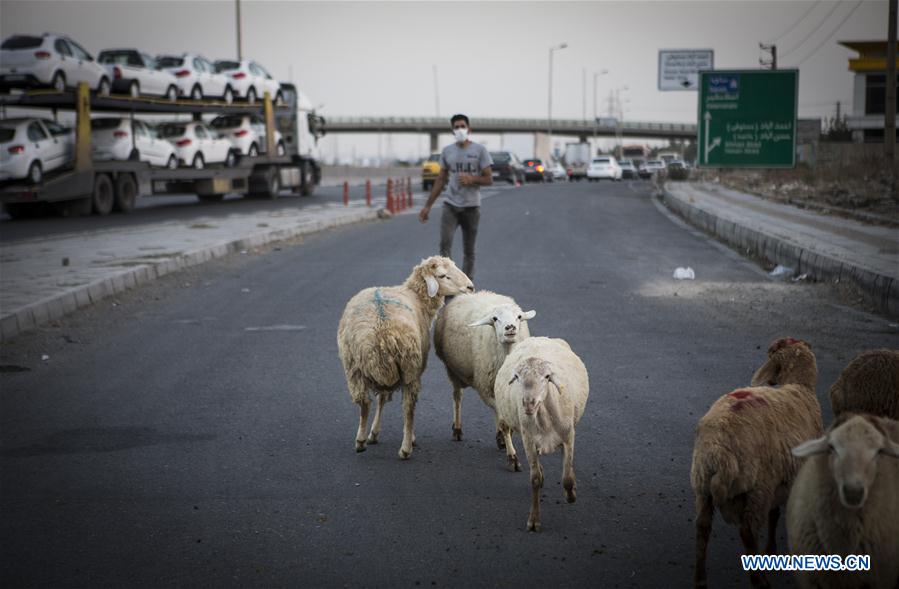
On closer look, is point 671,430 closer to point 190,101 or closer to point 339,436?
point 339,436

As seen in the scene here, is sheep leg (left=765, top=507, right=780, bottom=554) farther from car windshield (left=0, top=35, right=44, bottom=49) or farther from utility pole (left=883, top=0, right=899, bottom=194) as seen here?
car windshield (left=0, top=35, right=44, bottom=49)

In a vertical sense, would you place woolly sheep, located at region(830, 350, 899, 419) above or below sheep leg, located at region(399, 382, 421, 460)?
above

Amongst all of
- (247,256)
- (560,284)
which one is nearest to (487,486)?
(560,284)

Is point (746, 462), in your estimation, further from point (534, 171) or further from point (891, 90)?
point (534, 171)

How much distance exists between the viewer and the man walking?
1056 centimetres

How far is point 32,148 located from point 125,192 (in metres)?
4.26

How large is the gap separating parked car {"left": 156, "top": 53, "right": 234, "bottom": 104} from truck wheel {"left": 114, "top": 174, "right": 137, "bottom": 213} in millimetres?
4426

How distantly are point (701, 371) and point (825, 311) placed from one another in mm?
3636

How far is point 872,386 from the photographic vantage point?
453 cm

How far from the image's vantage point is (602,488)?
523 centimetres

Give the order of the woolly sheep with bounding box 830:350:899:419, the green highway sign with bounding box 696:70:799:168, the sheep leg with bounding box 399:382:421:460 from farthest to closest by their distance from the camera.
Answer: the green highway sign with bounding box 696:70:799:168 < the sheep leg with bounding box 399:382:421:460 < the woolly sheep with bounding box 830:350:899:419

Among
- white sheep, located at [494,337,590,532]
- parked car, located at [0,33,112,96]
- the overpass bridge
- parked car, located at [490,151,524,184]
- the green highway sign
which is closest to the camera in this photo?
white sheep, located at [494,337,590,532]

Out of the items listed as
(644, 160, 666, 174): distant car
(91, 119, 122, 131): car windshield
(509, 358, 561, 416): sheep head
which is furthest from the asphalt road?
(644, 160, 666, 174): distant car

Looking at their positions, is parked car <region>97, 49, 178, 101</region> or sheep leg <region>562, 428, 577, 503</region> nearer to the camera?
sheep leg <region>562, 428, 577, 503</region>
